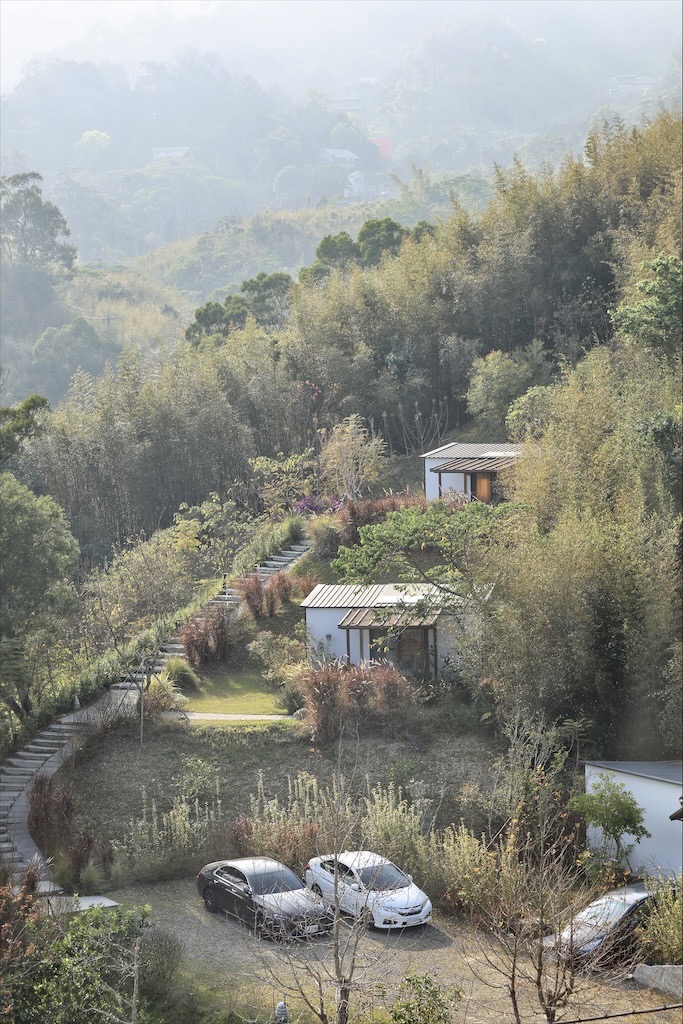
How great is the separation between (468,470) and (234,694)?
7331mm

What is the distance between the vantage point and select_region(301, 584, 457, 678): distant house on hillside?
1789cm

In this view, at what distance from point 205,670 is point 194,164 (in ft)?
337

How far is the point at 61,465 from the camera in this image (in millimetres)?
27641

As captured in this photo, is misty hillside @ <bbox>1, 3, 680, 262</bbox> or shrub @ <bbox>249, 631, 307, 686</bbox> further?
misty hillside @ <bbox>1, 3, 680, 262</bbox>

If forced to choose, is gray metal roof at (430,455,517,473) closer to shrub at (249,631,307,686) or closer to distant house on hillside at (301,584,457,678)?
distant house on hillside at (301,584,457,678)

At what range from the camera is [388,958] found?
9945 millimetres

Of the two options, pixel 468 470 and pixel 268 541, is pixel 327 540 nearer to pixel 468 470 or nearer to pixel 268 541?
pixel 268 541

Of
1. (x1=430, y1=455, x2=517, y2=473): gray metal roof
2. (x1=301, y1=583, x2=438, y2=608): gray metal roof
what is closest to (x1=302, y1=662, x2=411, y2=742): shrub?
(x1=301, y1=583, x2=438, y2=608): gray metal roof

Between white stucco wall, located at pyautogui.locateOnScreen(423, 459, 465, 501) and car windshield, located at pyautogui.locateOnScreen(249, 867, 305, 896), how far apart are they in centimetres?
1221

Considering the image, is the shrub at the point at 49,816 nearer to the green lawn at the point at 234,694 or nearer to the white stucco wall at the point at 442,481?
the green lawn at the point at 234,694

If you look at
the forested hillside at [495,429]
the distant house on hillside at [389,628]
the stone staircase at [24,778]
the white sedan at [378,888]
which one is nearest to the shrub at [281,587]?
the distant house on hillside at [389,628]

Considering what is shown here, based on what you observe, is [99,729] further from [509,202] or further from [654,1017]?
[509,202]

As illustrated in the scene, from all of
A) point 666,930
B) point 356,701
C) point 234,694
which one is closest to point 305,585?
point 234,694

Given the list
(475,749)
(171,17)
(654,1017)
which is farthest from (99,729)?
(171,17)
